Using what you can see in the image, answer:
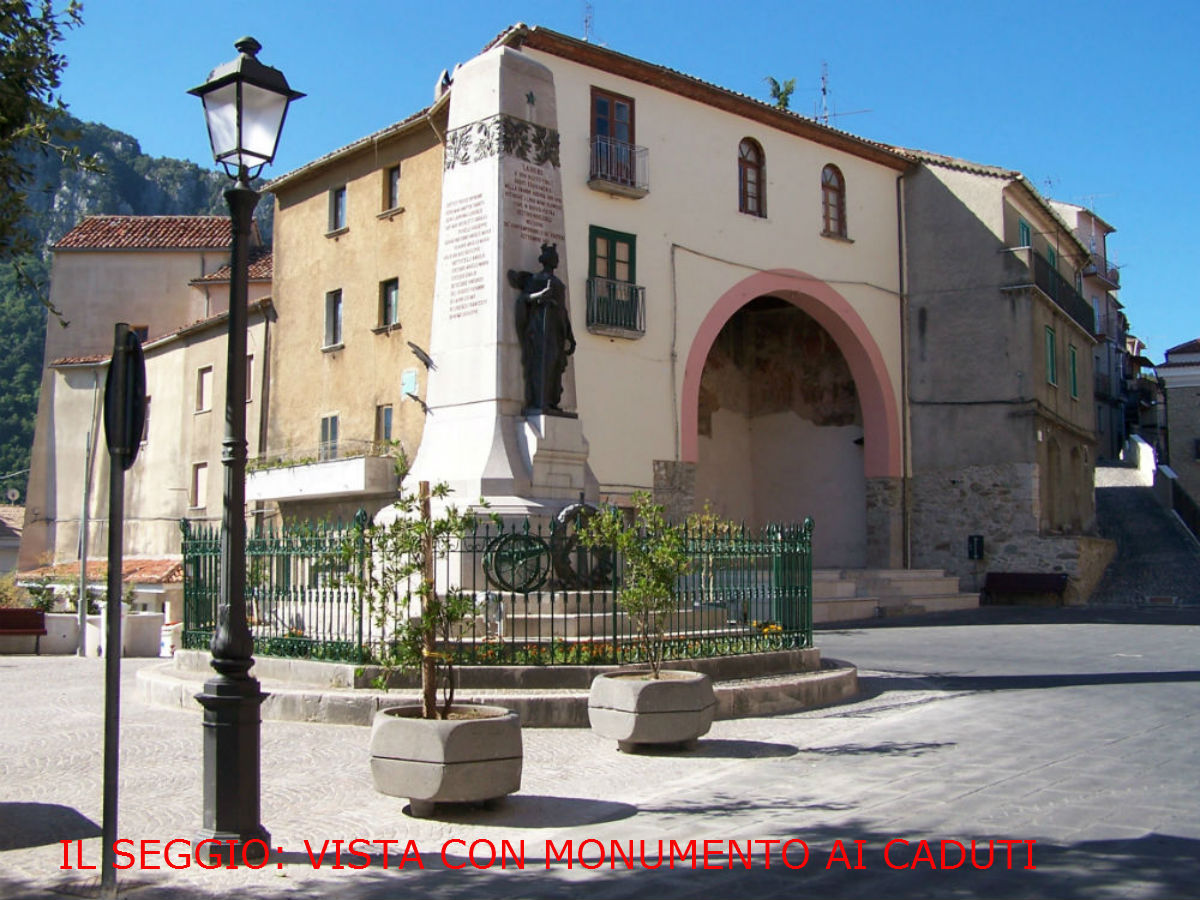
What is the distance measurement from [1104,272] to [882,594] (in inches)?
1347

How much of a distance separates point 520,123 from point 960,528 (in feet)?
63.4

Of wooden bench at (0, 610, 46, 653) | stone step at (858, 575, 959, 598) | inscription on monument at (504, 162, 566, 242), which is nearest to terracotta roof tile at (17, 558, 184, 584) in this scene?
wooden bench at (0, 610, 46, 653)

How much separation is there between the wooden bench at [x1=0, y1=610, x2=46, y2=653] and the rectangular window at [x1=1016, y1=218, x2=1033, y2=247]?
2339 centimetres

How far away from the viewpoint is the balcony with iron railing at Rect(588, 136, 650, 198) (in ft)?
77.9

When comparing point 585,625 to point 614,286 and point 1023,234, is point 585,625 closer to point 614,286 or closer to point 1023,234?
point 614,286

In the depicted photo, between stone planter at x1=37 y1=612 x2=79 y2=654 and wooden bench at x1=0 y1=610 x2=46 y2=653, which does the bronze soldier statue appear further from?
stone planter at x1=37 y1=612 x2=79 y2=654

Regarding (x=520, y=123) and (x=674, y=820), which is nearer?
(x=674, y=820)

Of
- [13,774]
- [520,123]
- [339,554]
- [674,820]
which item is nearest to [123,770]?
[13,774]

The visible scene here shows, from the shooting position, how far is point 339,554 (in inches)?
418

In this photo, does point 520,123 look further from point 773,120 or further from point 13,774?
point 773,120

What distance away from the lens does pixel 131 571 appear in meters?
32.6

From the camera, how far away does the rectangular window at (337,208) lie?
29297 millimetres

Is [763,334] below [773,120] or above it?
below

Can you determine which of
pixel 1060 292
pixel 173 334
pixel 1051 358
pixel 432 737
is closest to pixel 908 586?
pixel 1051 358
